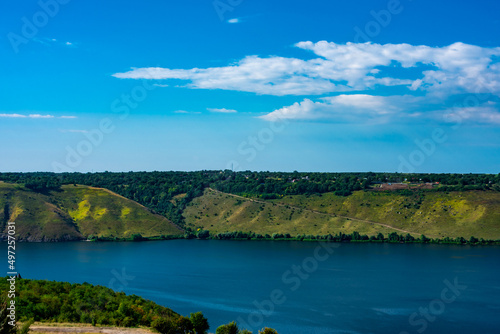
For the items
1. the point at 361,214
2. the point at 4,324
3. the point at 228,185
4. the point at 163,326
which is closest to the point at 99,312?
the point at 163,326

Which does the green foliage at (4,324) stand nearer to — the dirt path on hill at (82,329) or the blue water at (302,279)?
the dirt path on hill at (82,329)

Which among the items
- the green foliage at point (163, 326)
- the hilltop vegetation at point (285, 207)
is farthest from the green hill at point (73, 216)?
the green foliage at point (163, 326)

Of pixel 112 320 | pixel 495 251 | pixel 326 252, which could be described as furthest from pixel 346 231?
pixel 112 320

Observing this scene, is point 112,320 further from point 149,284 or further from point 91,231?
point 91,231

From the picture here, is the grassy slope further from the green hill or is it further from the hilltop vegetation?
the green hill

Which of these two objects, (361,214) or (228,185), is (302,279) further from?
(228,185)
